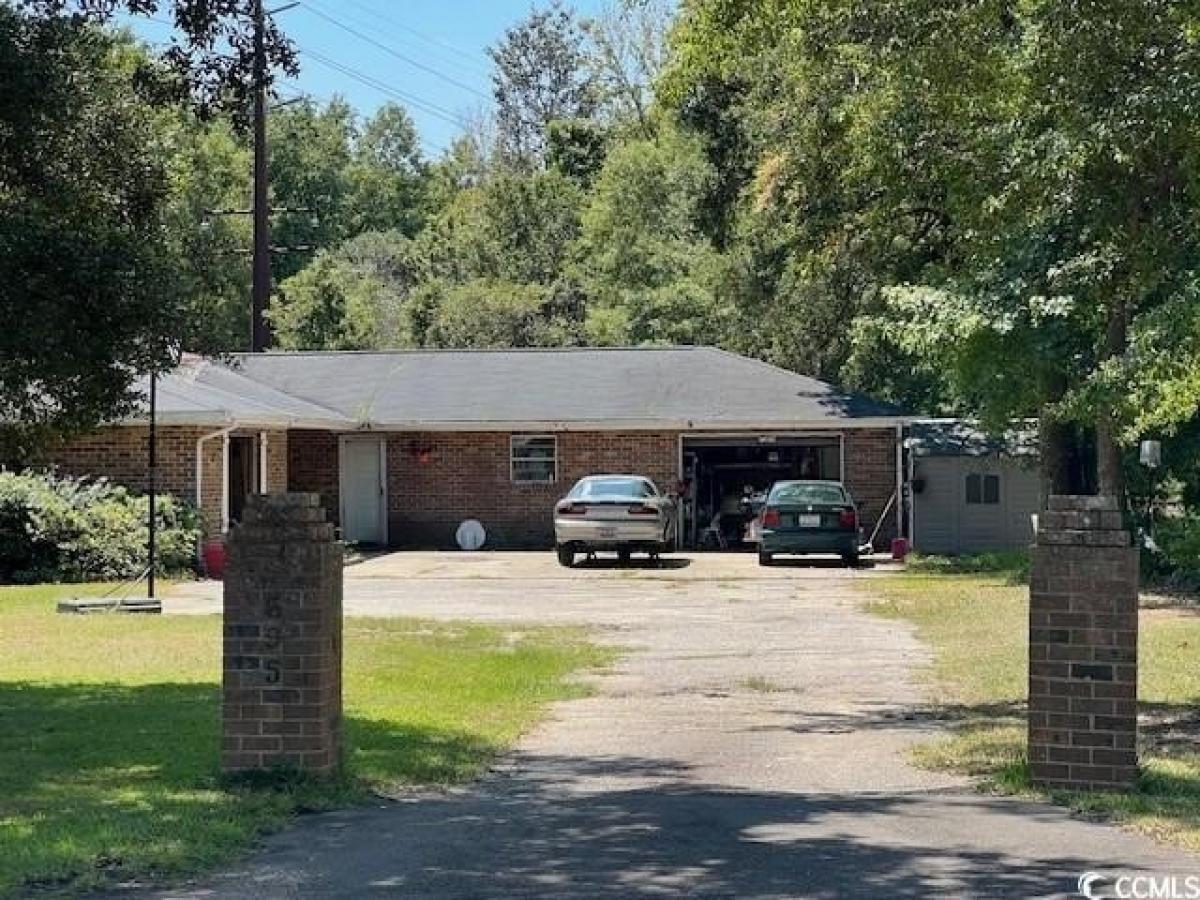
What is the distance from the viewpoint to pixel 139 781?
8.86 metres

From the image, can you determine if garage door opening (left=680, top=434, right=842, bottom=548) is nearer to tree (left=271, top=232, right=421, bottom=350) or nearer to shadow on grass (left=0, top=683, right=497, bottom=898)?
shadow on grass (left=0, top=683, right=497, bottom=898)

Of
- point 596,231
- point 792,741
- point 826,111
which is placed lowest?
point 792,741

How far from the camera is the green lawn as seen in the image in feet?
27.2

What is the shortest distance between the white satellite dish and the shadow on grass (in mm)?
19809

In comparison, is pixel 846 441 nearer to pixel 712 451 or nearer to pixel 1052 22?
pixel 712 451

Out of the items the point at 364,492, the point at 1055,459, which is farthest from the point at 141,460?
the point at 1055,459

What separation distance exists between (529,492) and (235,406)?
744 cm

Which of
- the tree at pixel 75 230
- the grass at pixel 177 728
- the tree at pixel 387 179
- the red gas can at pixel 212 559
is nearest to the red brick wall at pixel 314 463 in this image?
the red gas can at pixel 212 559

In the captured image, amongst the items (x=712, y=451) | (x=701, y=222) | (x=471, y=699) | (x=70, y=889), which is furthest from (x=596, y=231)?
(x=70, y=889)

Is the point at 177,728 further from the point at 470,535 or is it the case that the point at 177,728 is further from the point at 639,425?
the point at 470,535

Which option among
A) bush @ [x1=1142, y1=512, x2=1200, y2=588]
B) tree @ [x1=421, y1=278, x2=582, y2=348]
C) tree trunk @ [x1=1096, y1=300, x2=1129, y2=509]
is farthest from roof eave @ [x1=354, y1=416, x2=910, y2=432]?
tree @ [x1=421, y1=278, x2=582, y2=348]

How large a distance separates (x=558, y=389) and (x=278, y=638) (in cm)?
2608

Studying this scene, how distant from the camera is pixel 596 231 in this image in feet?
185

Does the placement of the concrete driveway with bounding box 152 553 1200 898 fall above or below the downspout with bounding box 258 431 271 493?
below
